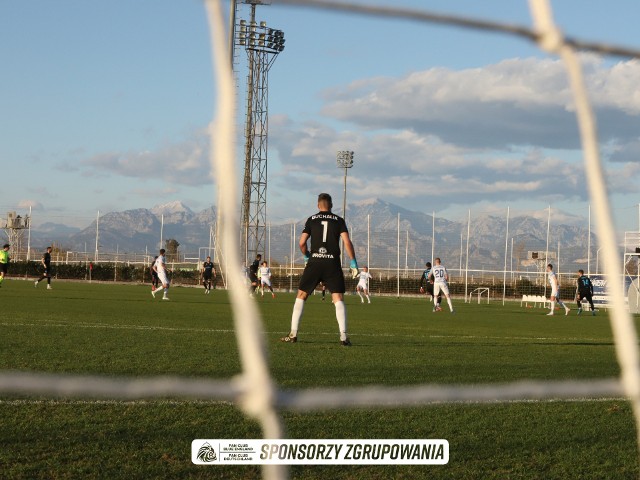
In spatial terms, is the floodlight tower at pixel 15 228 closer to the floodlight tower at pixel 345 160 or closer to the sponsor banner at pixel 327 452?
the floodlight tower at pixel 345 160

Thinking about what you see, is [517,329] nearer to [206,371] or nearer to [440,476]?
[206,371]

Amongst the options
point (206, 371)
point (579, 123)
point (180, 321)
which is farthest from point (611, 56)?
point (180, 321)

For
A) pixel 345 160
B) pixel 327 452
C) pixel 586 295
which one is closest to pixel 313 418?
pixel 327 452

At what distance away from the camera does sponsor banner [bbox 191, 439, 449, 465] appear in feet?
14.5

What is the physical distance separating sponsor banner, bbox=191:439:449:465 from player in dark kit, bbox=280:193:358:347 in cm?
568

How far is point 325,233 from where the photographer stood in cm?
1054

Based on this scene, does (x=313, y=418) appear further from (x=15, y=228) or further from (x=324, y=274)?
(x=15, y=228)

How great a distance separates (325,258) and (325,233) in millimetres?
312

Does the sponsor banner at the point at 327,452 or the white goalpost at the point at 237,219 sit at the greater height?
the white goalpost at the point at 237,219

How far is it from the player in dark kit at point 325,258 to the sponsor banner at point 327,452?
18.6 feet

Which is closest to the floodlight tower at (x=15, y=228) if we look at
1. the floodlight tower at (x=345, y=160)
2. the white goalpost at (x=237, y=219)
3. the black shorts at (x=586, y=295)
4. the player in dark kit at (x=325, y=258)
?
the floodlight tower at (x=345, y=160)

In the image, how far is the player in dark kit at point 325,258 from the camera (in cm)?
1052

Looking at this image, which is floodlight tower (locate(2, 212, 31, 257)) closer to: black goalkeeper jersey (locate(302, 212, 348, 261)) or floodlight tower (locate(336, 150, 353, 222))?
floodlight tower (locate(336, 150, 353, 222))

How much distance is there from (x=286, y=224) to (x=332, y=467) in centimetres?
5441
